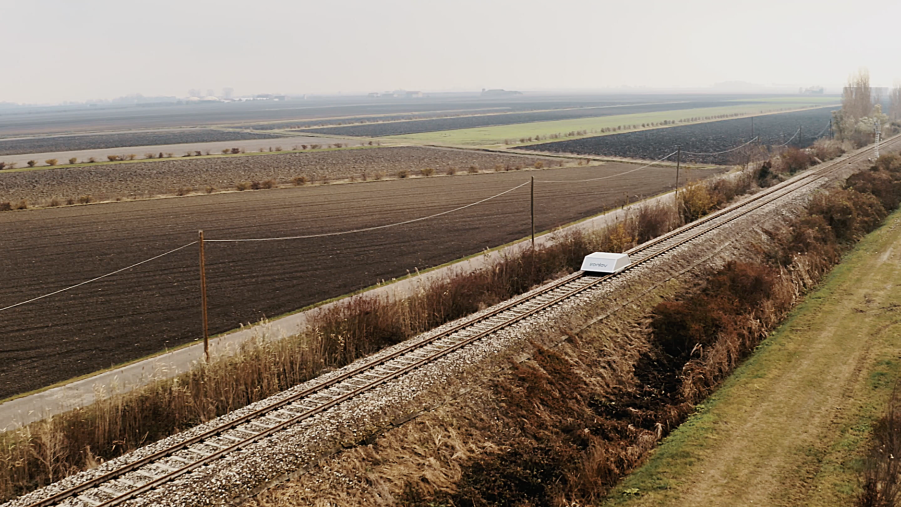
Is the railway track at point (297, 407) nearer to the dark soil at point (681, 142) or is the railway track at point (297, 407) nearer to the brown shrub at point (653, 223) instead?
the brown shrub at point (653, 223)

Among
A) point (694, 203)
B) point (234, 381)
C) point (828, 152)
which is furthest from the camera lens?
point (828, 152)

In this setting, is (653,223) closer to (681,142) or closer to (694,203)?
(694,203)

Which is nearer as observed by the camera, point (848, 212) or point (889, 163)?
point (848, 212)

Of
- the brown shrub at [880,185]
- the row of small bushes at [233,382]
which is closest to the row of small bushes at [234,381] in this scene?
the row of small bushes at [233,382]

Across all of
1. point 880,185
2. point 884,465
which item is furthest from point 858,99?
point 884,465

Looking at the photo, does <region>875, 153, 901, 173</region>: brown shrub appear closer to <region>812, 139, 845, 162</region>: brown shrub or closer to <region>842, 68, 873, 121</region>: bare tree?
<region>812, 139, 845, 162</region>: brown shrub

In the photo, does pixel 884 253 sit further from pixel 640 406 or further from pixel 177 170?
pixel 177 170

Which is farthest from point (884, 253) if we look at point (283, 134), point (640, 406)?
point (283, 134)
